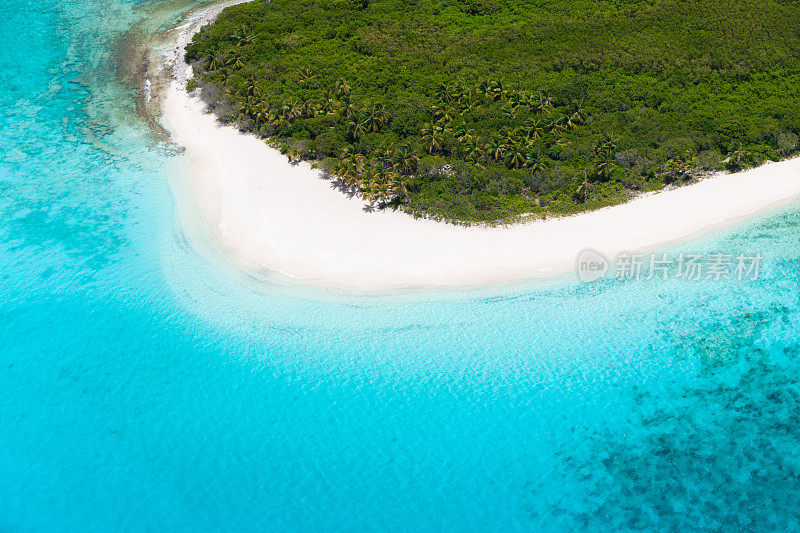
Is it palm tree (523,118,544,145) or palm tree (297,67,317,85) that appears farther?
palm tree (297,67,317,85)

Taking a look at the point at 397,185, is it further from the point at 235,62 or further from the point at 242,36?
the point at 242,36

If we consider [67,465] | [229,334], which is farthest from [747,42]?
[67,465]

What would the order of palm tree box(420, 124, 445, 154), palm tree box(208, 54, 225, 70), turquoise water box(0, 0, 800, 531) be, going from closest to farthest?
turquoise water box(0, 0, 800, 531) < palm tree box(420, 124, 445, 154) < palm tree box(208, 54, 225, 70)

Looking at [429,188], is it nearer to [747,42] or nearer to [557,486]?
[557,486]

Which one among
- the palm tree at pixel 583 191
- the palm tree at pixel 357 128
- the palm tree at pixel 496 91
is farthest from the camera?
the palm tree at pixel 496 91

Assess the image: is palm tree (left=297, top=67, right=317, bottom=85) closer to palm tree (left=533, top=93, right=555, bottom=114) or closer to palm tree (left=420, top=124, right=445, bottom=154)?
palm tree (left=420, top=124, right=445, bottom=154)

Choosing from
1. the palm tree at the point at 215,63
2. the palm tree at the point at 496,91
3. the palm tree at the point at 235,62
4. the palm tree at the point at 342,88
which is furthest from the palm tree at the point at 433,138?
the palm tree at the point at 215,63

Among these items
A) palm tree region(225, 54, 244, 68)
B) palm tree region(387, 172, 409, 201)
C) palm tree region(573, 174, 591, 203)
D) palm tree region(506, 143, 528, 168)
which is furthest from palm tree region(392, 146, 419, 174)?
palm tree region(225, 54, 244, 68)

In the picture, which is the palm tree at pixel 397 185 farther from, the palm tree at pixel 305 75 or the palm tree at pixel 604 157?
the palm tree at pixel 305 75
